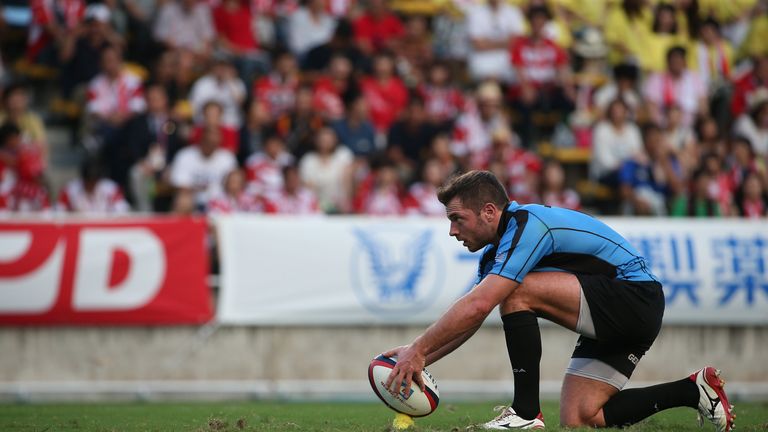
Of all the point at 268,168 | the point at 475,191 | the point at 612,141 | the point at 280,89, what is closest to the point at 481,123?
the point at 612,141

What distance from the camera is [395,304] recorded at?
1363cm

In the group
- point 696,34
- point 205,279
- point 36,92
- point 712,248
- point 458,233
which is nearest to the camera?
point 458,233

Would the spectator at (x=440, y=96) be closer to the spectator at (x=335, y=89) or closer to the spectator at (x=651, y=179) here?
the spectator at (x=335, y=89)

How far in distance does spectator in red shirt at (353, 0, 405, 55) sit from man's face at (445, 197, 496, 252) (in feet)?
38.3

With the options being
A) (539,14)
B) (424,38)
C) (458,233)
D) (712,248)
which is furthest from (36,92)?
(458,233)

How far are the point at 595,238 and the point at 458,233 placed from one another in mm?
864

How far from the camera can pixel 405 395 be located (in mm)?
7035

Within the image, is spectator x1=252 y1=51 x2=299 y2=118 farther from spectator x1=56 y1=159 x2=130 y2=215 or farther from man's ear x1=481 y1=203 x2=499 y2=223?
man's ear x1=481 y1=203 x2=499 y2=223

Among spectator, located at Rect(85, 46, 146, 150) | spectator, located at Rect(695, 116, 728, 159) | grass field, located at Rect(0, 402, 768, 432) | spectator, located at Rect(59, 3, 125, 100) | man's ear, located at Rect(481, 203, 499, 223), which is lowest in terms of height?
grass field, located at Rect(0, 402, 768, 432)

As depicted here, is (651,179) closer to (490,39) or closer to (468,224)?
(490,39)

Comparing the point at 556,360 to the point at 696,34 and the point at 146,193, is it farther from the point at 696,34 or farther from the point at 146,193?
the point at 696,34

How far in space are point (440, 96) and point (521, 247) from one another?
36.3 feet

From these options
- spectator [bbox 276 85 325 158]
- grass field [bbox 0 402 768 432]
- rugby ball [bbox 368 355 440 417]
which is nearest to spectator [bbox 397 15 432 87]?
spectator [bbox 276 85 325 158]

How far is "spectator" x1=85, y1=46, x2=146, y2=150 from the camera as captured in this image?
15844 mm
